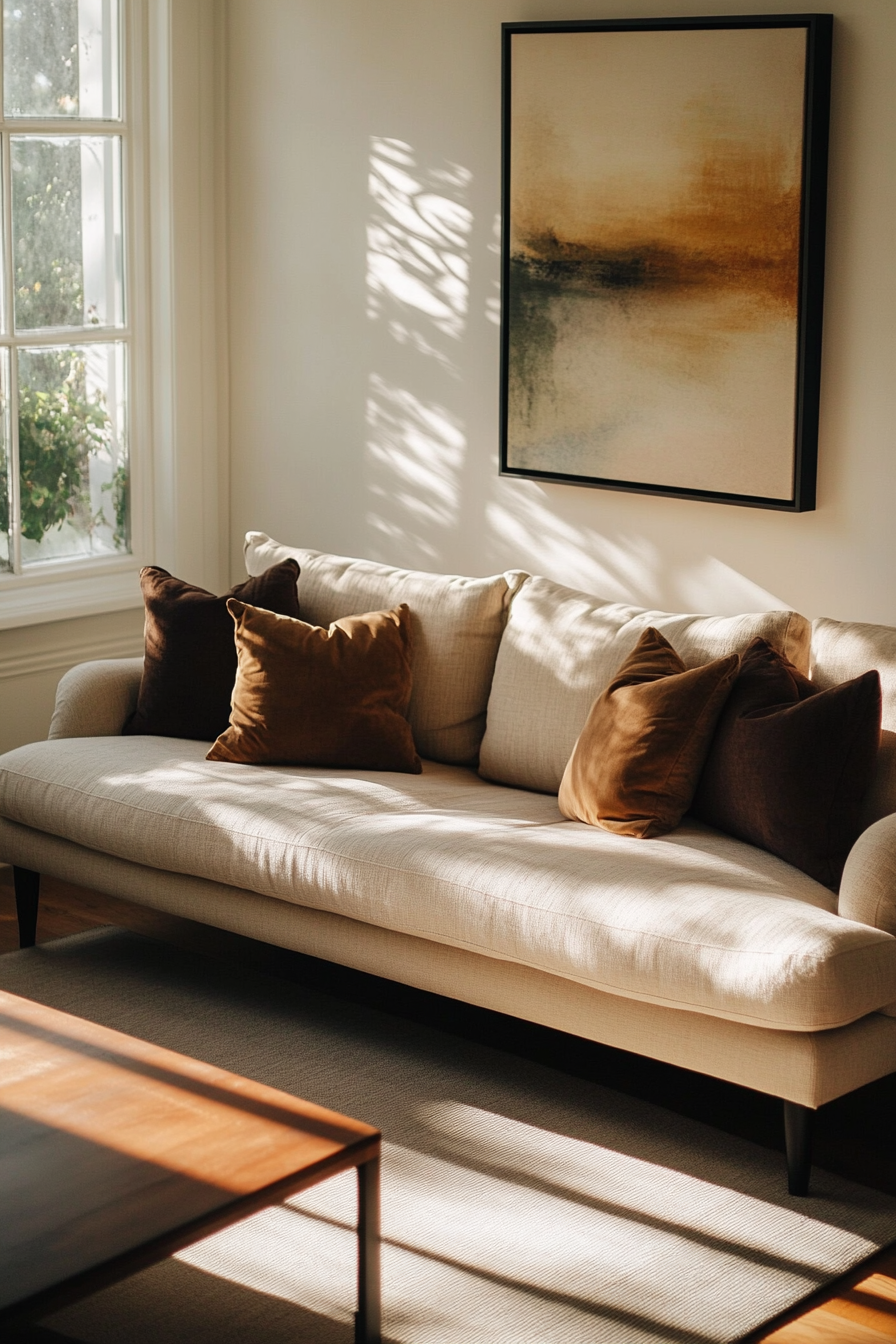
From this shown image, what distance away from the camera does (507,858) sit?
10.2 ft

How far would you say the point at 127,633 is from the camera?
5.04 meters

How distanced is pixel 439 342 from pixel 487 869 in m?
1.98

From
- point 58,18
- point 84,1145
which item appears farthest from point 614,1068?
point 58,18

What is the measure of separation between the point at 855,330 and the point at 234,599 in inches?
63.6

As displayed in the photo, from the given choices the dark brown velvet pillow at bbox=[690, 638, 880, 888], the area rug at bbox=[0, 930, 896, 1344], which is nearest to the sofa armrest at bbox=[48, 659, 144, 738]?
the area rug at bbox=[0, 930, 896, 1344]

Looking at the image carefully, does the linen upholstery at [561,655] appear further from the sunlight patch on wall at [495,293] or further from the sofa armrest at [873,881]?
the sunlight patch on wall at [495,293]

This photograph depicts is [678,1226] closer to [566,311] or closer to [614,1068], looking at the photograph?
[614,1068]

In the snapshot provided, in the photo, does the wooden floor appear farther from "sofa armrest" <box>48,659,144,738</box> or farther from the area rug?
"sofa armrest" <box>48,659,144,738</box>

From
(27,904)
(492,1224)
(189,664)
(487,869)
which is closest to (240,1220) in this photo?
(492,1224)

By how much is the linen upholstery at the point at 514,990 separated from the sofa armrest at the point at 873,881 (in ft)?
0.56

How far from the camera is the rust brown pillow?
3.32 m

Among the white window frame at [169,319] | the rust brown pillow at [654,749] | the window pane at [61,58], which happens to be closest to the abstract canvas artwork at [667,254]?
the rust brown pillow at [654,749]

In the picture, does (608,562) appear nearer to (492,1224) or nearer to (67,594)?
(67,594)

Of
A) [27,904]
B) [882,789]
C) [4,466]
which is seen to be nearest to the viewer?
[882,789]
